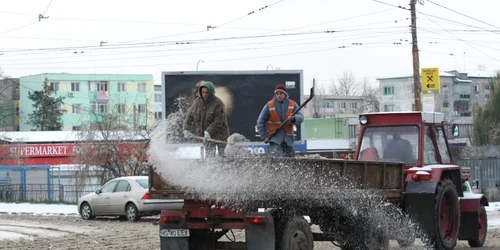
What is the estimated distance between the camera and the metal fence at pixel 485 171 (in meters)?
34.6

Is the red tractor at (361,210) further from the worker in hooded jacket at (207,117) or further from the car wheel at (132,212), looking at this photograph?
the car wheel at (132,212)

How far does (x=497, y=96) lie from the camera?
5722cm

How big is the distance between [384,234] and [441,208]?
4.90ft

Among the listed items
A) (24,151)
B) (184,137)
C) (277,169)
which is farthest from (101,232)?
(24,151)

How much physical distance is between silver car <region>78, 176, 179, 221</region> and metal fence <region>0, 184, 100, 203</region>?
→ 12.6 m

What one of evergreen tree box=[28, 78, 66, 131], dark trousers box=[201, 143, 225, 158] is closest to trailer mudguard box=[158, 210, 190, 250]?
dark trousers box=[201, 143, 225, 158]

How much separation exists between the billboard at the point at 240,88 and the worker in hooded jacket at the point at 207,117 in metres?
18.0

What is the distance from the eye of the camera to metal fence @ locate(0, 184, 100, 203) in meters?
38.3

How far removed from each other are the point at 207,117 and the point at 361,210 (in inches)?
96.8

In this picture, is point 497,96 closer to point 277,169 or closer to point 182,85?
point 182,85

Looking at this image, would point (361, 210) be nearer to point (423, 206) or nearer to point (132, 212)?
point (423, 206)

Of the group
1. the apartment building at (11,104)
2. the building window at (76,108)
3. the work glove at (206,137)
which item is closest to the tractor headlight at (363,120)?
the work glove at (206,137)

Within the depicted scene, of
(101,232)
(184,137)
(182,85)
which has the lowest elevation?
(101,232)

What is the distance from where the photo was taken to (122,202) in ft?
79.8
